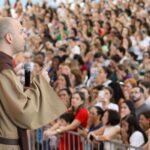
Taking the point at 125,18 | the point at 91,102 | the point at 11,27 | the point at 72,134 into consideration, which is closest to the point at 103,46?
the point at 125,18

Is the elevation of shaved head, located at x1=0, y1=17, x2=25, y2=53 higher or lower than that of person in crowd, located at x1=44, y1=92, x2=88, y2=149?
higher

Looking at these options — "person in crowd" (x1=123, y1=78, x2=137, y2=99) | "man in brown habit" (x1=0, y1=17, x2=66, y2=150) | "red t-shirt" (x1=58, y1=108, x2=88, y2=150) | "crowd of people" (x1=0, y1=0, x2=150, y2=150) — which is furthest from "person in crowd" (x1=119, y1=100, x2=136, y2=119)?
"man in brown habit" (x1=0, y1=17, x2=66, y2=150)

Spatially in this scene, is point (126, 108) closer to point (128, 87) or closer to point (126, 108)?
point (126, 108)

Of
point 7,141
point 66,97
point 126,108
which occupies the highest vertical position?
point 7,141

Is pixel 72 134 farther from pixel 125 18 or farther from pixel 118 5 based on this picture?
pixel 118 5

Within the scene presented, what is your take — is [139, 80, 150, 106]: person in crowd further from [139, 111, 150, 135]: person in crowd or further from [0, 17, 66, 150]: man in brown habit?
[0, 17, 66, 150]: man in brown habit

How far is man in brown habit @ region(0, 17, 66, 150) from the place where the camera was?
3607 millimetres

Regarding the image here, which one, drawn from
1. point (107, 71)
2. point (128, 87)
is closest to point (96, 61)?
point (107, 71)

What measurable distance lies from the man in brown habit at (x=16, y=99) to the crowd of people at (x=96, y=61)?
1530 mm

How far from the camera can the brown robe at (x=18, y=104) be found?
→ 11.8 feet

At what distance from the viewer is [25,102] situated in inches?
143

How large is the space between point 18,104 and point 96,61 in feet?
23.2

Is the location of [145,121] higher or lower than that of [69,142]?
higher

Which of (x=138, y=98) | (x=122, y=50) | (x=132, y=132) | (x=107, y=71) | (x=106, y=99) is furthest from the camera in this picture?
(x=122, y=50)
